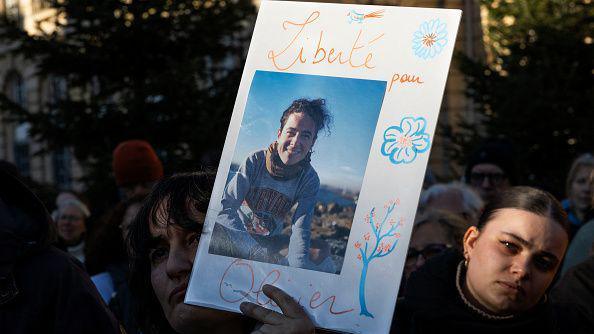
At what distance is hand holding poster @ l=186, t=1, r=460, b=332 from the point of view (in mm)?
2178

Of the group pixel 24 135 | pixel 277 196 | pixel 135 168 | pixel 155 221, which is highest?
pixel 24 135

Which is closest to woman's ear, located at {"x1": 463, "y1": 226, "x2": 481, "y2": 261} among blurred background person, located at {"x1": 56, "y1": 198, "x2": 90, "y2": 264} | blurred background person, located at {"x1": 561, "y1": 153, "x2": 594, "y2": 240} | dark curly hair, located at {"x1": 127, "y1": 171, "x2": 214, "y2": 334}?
dark curly hair, located at {"x1": 127, "y1": 171, "x2": 214, "y2": 334}

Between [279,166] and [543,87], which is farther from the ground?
[543,87]

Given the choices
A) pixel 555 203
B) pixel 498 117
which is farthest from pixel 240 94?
pixel 498 117

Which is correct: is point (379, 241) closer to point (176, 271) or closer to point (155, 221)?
point (176, 271)

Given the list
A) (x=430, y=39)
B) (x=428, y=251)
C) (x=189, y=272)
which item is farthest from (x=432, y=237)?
(x=430, y=39)

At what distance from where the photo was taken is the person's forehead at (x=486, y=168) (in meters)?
5.94

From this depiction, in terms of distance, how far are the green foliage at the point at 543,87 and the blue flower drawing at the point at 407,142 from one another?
20.0ft

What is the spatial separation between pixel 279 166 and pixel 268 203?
0.27ft

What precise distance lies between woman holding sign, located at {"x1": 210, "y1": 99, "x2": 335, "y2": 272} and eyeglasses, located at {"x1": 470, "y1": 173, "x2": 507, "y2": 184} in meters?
3.72

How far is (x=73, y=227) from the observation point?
720 cm

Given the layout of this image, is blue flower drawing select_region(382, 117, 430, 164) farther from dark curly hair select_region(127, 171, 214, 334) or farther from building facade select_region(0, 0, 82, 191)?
building facade select_region(0, 0, 82, 191)

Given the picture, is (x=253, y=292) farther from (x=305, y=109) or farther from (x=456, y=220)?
(x=456, y=220)

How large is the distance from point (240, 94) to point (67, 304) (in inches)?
31.6
